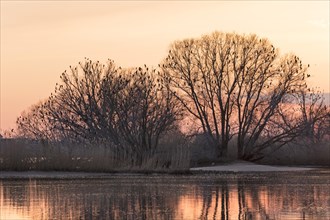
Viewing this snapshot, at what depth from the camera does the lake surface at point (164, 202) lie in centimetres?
1823

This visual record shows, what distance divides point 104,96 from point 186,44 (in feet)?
27.8

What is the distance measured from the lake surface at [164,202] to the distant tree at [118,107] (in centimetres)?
2581

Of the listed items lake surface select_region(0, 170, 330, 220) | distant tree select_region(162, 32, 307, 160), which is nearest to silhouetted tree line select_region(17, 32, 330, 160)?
distant tree select_region(162, 32, 307, 160)

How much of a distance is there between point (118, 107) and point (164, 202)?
122 ft

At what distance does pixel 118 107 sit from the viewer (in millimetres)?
58812

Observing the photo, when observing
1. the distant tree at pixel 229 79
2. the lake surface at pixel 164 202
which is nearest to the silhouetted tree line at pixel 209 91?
the distant tree at pixel 229 79

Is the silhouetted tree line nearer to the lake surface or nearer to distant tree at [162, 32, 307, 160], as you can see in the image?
distant tree at [162, 32, 307, 160]

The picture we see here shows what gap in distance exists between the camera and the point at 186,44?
201 feet

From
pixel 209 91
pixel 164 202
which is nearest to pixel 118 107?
pixel 209 91

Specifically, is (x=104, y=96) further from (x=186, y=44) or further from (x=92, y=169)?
(x=92, y=169)

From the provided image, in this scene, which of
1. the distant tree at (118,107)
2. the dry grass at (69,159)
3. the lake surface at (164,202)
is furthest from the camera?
the distant tree at (118,107)

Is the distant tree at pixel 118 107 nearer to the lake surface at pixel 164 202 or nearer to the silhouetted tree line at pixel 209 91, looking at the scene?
the silhouetted tree line at pixel 209 91

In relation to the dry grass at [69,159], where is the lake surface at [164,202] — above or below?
below

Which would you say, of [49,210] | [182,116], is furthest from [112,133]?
[49,210]
